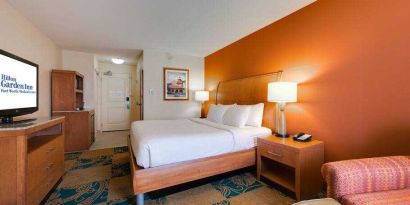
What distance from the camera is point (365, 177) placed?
3.43 feet

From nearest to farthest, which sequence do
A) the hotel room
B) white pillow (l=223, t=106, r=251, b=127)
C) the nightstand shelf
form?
the hotel room → the nightstand shelf → white pillow (l=223, t=106, r=251, b=127)

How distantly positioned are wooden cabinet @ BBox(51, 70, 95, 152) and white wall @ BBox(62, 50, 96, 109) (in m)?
0.83

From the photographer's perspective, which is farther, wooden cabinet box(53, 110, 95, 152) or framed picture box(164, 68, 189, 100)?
framed picture box(164, 68, 189, 100)

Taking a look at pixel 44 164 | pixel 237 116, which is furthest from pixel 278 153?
pixel 44 164

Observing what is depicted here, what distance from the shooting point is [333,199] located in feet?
3.50

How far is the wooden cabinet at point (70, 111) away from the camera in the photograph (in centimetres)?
341

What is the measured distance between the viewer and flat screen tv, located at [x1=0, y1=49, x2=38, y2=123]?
159 cm

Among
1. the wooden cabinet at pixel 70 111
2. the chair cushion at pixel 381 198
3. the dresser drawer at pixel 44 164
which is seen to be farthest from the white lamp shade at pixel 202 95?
the chair cushion at pixel 381 198

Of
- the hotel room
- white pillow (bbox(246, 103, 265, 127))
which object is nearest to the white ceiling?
the hotel room

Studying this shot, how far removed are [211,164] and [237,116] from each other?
952mm

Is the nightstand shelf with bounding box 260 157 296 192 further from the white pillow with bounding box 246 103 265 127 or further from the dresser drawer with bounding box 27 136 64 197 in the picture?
the dresser drawer with bounding box 27 136 64 197

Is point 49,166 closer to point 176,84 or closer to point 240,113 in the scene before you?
point 240,113

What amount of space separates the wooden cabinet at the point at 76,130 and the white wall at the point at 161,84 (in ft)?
3.97

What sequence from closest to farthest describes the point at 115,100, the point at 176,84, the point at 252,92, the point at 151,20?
the point at 151,20
the point at 252,92
the point at 176,84
the point at 115,100
